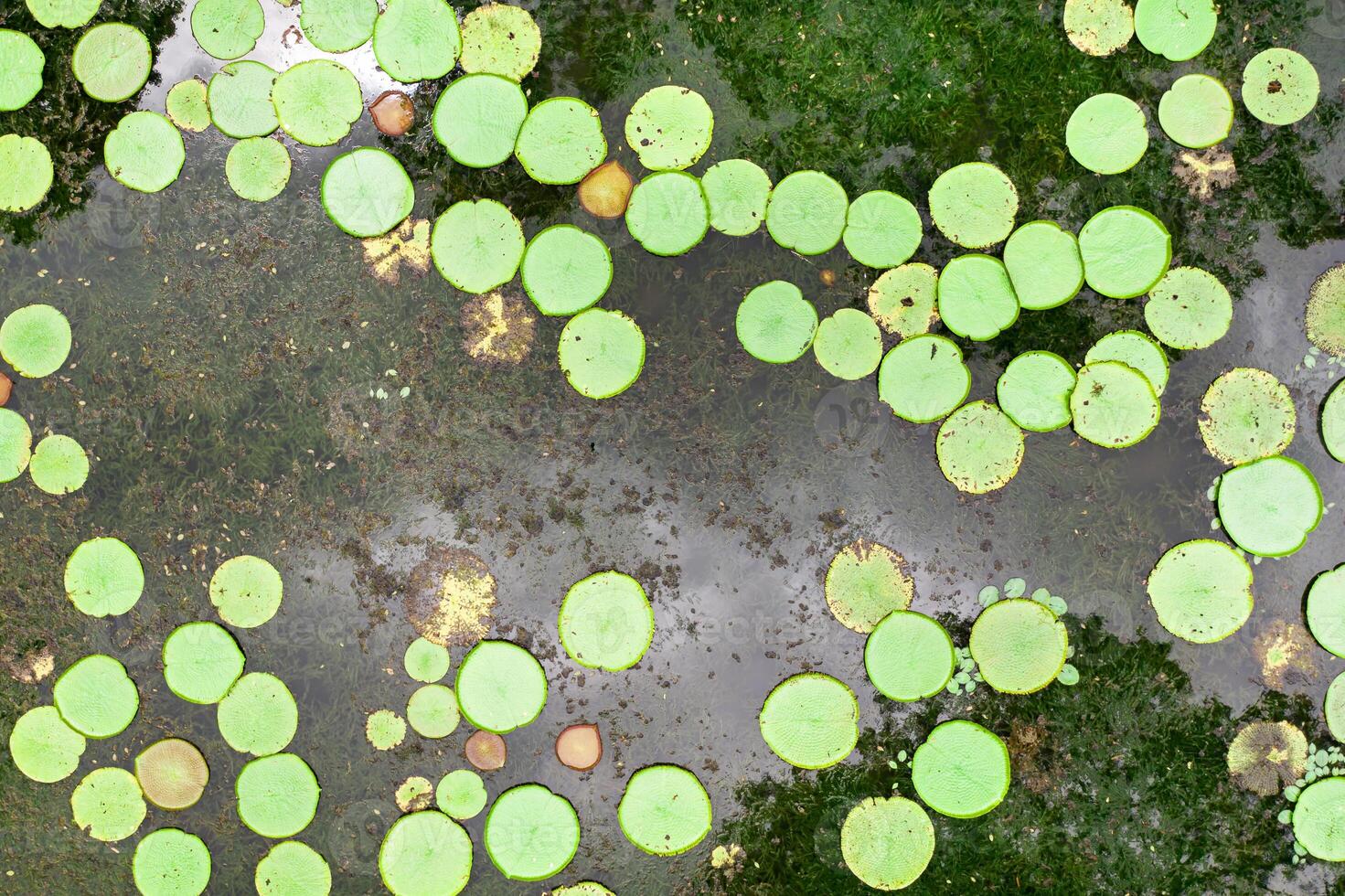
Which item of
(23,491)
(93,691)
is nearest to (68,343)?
(23,491)

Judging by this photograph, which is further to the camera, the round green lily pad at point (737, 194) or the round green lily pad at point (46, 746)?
the round green lily pad at point (46, 746)

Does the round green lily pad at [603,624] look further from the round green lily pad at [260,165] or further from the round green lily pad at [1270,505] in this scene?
the round green lily pad at [1270,505]

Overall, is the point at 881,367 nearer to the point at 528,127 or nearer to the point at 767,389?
the point at 767,389

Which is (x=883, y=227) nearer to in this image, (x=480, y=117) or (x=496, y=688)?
(x=480, y=117)

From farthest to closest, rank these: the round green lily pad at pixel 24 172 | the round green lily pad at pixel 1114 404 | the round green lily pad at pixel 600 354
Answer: the round green lily pad at pixel 24 172
the round green lily pad at pixel 600 354
the round green lily pad at pixel 1114 404

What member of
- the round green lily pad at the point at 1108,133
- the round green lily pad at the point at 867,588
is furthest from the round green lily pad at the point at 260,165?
the round green lily pad at the point at 1108,133

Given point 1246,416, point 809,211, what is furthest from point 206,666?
point 1246,416

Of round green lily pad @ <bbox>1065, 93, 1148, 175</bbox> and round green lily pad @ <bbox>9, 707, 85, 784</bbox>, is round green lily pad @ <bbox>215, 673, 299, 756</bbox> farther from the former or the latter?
round green lily pad @ <bbox>1065, 93, 1148, 175</bbox>
